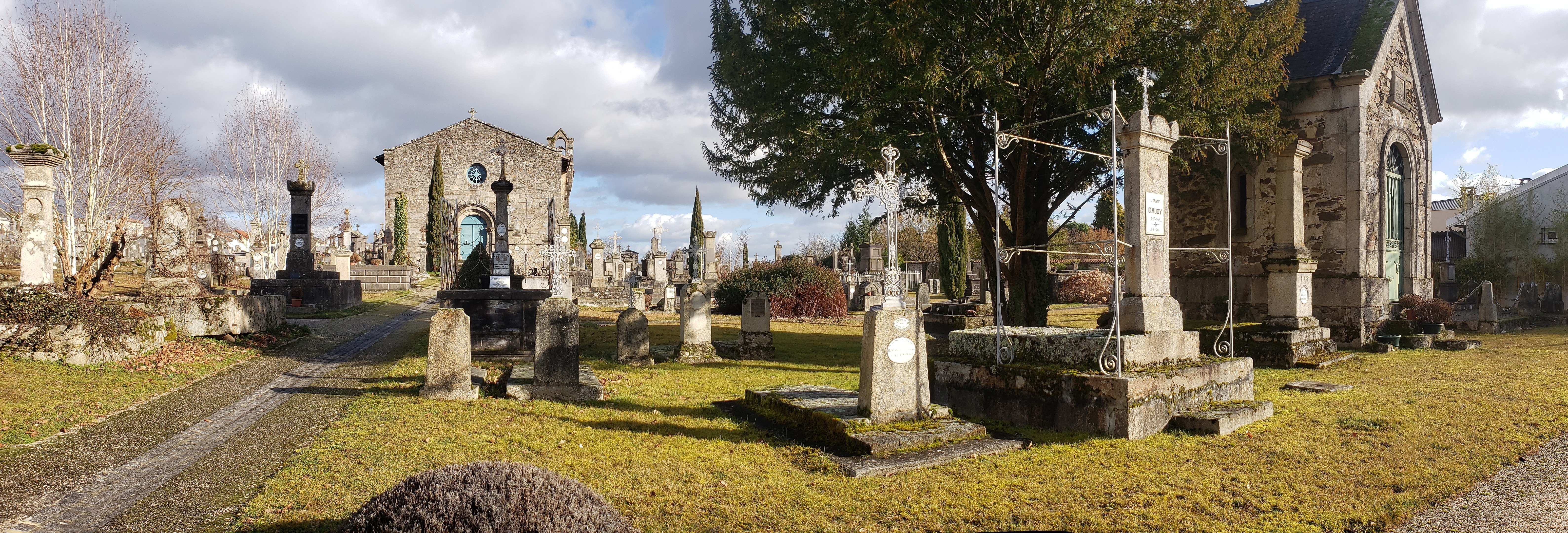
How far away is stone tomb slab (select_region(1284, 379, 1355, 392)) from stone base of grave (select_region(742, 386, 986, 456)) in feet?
16.4

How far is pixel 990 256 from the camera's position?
13.2 m

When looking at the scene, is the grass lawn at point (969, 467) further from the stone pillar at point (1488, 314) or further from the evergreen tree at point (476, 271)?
the stone pillar at point (1488, 314)

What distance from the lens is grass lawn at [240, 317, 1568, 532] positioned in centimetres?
418

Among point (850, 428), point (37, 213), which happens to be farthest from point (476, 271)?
point (850, 428)

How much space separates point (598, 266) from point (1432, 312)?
909 inches

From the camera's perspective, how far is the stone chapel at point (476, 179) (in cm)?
3891

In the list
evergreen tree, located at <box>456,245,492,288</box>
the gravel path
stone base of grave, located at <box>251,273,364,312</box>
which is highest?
evergreen tree, located at <box>456,245,492,288</box>

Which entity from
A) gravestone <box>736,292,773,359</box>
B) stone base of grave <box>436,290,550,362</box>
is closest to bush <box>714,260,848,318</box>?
→ gravestone <box>736,292,773,359</box>

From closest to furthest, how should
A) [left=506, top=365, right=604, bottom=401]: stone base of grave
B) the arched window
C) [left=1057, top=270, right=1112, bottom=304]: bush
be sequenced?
1. [left=506, top=365, right=604, bottom=401]: stone base of grave
2. [left=1057, top=270, right=1112, bottom=304]: bush
3. the arched window

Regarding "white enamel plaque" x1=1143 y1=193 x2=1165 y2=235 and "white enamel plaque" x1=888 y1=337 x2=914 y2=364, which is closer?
"white enamel plaque" x1=888 y1=337 x2=914 y2=364

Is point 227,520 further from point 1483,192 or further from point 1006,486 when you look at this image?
point 1483,192

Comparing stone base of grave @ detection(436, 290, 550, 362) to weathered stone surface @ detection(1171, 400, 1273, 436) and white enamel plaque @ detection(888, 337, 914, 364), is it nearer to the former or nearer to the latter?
white enamel plaque @ detection(888, 337, 914, 364)

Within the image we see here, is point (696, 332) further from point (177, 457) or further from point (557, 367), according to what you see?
point (177, 457)

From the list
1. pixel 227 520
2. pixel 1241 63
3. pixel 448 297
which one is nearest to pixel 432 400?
pixel 227 520
